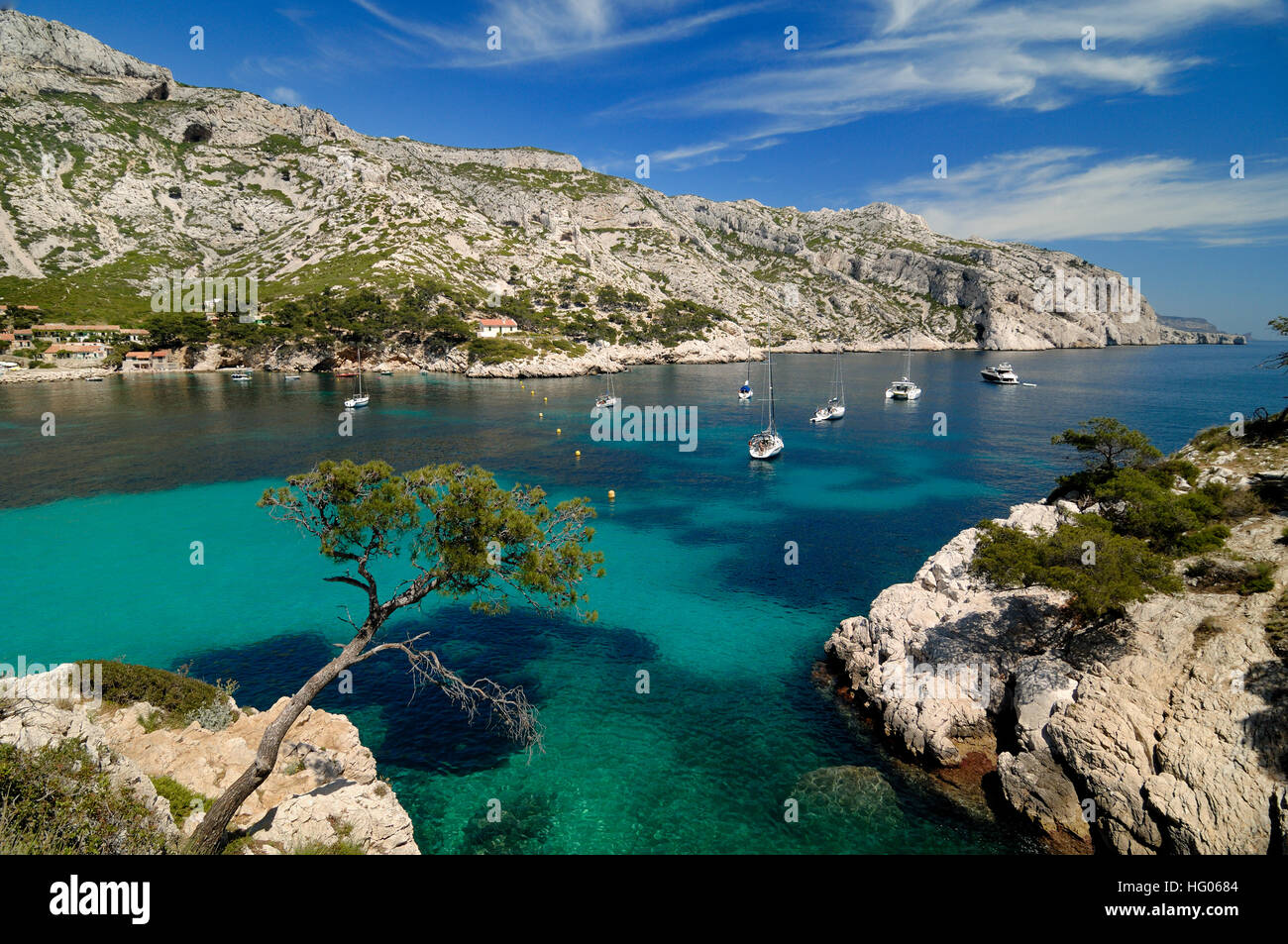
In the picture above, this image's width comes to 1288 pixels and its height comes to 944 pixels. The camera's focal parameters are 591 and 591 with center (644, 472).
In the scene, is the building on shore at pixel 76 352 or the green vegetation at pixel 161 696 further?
the building on shore at pixel 76 352

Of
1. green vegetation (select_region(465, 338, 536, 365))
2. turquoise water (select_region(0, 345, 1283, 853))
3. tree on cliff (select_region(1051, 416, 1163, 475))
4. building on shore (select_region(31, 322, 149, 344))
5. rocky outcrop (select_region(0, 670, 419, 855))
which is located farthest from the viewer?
green vegetation (select_region(465, 338, 536, 365))

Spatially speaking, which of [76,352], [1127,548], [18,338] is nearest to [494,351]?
[76,352]

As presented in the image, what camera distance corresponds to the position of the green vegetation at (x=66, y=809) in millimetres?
10625

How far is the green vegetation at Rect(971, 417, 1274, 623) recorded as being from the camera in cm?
2066

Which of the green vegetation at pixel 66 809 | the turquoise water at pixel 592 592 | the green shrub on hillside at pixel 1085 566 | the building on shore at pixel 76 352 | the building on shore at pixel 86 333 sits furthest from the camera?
the building on shore at pixel 86 333

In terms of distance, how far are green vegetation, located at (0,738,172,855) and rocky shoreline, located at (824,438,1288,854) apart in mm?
22180

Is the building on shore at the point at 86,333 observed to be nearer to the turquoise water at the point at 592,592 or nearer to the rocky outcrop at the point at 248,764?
the turquoise water at the point at 592,592

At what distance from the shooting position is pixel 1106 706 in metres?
18.8

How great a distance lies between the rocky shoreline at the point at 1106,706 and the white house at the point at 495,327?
146m

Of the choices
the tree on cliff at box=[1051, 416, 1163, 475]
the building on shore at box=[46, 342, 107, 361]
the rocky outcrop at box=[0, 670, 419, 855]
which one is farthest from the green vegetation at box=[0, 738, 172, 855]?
the building on shore at box=[46, 342, 107, 361]

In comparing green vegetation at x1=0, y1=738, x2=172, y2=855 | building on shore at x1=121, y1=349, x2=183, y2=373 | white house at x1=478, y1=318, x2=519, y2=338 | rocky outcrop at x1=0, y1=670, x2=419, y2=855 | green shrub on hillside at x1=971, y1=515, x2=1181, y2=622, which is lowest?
rocky outcrop at x1=0, y1=670, x2=419, y2=855

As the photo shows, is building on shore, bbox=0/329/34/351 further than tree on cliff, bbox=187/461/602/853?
Yes

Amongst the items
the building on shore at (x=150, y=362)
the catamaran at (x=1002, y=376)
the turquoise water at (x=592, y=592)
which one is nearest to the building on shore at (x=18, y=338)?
the building on shore at (x=150, y=362)

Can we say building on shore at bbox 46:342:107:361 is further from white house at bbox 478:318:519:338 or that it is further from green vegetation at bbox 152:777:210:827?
green vegetation at bbox 152:777:210:827
